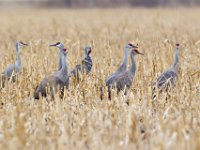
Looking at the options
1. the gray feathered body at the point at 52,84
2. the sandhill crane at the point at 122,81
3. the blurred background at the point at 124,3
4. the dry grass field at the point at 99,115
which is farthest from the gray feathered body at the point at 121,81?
the blurred background at the point at 124,3

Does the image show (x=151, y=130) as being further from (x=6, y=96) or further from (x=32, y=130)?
(x=6, y=96)

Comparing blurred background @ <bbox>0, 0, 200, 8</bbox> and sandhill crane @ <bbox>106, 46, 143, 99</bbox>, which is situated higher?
blurred background @ <bbox>0, 0, 200, 8</bbox>

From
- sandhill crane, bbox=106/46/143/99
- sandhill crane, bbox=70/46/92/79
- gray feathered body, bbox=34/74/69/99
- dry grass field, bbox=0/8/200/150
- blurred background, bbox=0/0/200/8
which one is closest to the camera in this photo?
dry grass field, bbox=0/8/200/150

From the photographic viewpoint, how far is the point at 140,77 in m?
7.59

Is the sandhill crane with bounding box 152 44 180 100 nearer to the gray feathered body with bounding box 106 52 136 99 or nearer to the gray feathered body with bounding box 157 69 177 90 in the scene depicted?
the gray feathered body with bounding box 157 69 177 90

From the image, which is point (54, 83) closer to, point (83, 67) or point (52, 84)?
point (52, 84)

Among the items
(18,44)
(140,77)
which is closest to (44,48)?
(18,44)

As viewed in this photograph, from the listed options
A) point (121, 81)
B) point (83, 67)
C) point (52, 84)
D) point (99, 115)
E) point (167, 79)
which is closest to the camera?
point (99, 115)

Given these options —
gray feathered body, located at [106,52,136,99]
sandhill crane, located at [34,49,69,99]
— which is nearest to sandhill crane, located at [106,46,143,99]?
gray feathered body, located at [106,52,136,99]

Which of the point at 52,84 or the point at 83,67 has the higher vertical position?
the point at 83,67

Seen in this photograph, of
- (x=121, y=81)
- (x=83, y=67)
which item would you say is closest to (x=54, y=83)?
(x=83, y=67)

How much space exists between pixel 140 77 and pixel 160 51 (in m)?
1.81

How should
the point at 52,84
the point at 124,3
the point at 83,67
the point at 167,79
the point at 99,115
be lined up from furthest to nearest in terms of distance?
the point at 124,3 < the point at 83,67 < the point at 167,79 < the point at 52,84 < the point at 99,115

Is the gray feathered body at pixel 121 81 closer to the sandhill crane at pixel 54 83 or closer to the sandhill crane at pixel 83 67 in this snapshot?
the sandhill crane at pixel 83 67
